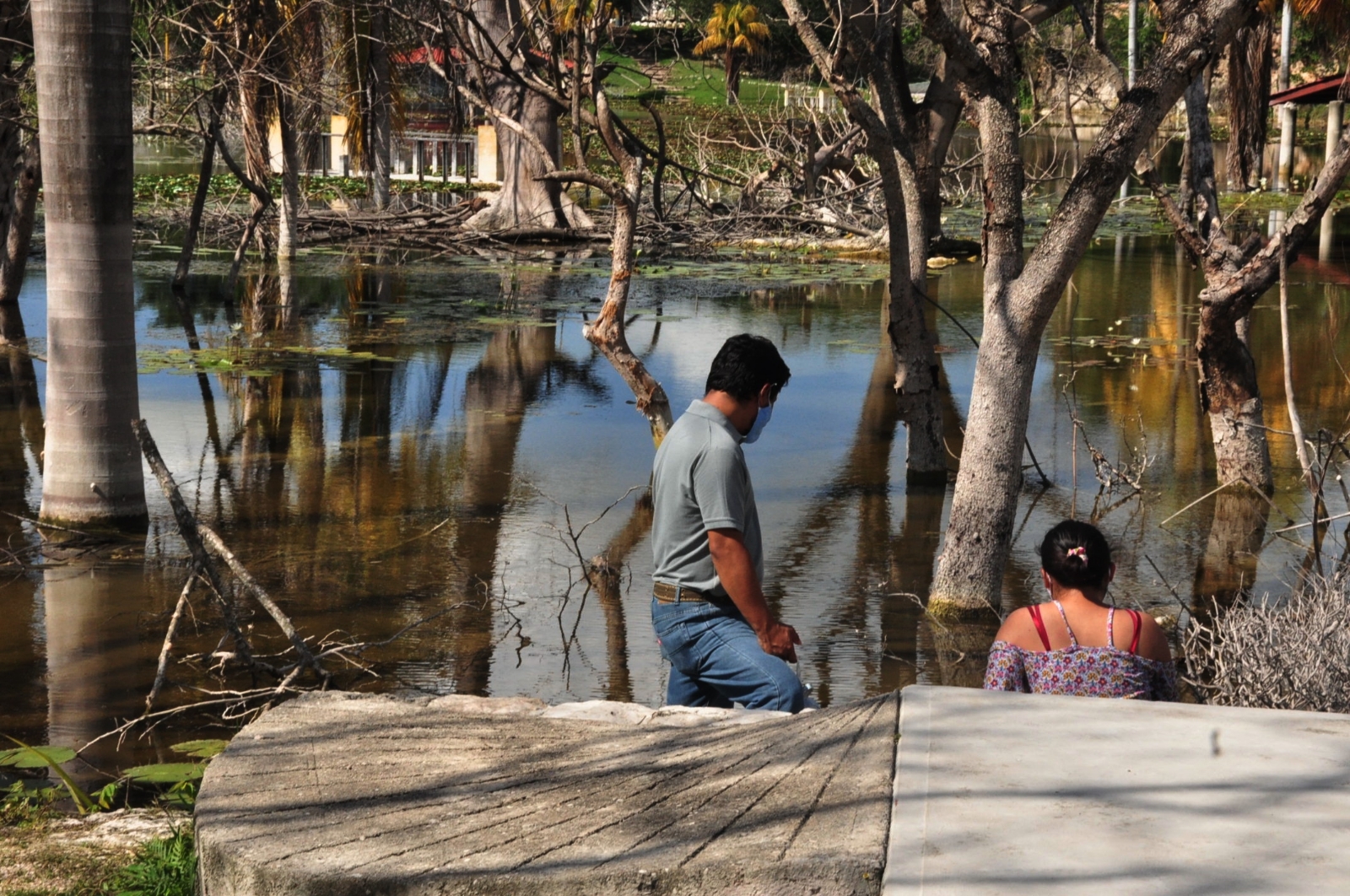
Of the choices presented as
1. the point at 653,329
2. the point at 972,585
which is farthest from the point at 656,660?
the point at 653,329

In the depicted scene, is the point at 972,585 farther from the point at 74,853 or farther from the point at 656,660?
the point at 74,853

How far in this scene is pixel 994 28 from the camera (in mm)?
7133

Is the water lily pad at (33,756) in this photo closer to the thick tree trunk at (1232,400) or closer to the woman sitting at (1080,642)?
the woman sitting at (1080,642)

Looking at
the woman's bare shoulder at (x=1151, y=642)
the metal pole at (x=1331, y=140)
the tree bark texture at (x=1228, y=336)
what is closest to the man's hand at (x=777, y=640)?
the woman's bare shoulder at (x=1151, y=642)

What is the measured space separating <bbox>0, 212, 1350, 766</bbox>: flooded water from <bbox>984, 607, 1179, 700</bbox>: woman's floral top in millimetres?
1936

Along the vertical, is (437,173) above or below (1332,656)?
above

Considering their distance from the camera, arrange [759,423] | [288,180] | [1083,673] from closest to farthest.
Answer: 1. [1083,673]
2. [759,423]
3. [288,180]

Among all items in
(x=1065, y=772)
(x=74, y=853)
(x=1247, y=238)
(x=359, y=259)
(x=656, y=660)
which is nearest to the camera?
(x=1065, y=772)

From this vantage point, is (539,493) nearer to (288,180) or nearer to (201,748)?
(201,748)

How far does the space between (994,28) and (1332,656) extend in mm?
3597

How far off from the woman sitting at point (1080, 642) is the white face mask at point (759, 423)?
0.98 metres

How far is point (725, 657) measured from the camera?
15.3 ft

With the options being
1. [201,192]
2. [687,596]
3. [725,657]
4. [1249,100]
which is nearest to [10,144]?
[201,192]

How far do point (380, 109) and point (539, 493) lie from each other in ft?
55.7
